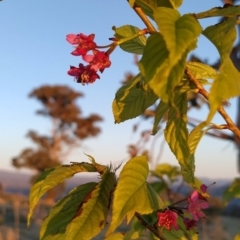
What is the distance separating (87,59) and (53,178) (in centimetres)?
15

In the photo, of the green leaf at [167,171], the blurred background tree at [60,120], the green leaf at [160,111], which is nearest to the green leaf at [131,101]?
the green leaf at [160,111]

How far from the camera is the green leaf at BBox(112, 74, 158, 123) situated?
66 cm

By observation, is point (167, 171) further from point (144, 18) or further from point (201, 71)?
point (144, 18)

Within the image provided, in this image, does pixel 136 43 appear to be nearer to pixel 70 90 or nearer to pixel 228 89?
pixel 228 89

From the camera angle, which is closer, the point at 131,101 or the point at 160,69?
the point at 160,69

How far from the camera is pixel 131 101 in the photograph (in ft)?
2.23

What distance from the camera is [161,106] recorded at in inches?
25.6

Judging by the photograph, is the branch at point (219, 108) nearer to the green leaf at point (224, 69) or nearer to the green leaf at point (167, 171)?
the green leaf at point (224, 69)

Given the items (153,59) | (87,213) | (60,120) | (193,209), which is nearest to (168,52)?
(153,59)

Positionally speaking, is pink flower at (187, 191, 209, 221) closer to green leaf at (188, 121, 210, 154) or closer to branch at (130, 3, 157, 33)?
green leaf at (188, 121, 210, 154)

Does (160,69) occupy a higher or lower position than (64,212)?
→ higher

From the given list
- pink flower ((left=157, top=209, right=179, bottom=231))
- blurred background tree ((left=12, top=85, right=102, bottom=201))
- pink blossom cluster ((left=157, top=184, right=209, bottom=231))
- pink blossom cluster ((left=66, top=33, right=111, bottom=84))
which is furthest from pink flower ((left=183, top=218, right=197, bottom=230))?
blurred background tree ((left=12, top=85, right=102, bottom=201))

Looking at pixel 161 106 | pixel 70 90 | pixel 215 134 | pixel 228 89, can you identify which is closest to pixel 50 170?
pixel 161 106

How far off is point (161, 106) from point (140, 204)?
0.47 ft
